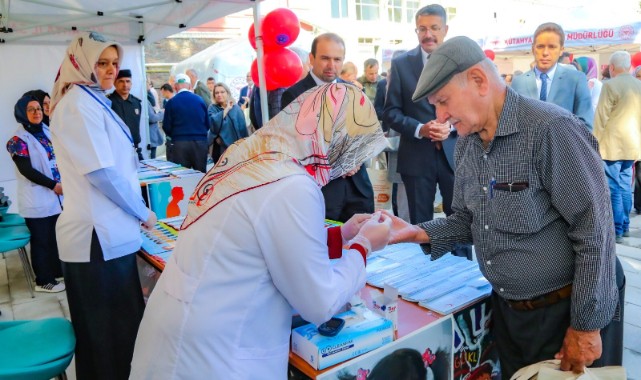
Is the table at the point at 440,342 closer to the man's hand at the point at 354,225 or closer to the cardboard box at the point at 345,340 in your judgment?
the cardboard box at the point at 345,340

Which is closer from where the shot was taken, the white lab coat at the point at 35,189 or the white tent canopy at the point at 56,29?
the white lab coat at the point at 35,189

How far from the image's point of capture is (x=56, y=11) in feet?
17.4

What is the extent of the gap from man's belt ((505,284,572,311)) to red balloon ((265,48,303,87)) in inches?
170

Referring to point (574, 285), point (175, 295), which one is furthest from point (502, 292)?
point (175, 295)

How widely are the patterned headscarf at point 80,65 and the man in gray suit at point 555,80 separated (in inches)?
100

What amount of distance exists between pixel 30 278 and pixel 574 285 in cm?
425

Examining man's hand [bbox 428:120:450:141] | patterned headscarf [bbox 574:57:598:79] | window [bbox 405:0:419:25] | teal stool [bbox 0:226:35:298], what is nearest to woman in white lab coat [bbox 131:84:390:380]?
man's hand [bbox 428:120:450:141]

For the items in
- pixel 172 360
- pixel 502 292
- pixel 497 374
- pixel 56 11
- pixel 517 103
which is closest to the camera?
pixel 172 360

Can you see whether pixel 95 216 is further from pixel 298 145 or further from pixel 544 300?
pixel 544 300

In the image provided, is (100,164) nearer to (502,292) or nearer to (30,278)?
(502,292)

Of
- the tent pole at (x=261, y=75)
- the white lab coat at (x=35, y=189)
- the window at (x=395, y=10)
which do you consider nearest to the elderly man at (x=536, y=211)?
the tent pole at (x=261, y=75)

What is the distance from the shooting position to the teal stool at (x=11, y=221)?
410cm

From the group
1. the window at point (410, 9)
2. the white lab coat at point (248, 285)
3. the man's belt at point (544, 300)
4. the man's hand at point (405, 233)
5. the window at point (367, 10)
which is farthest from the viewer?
the window at point (410, 9)

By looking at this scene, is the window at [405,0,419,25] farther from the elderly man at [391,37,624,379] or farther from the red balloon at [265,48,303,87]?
the elderly man at [391,37,624,379]
